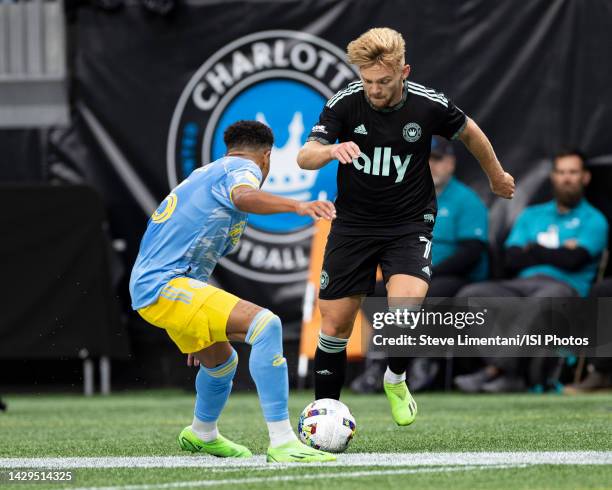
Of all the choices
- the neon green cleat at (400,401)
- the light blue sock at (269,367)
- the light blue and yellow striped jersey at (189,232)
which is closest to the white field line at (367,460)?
the light blue sock at (269,367)

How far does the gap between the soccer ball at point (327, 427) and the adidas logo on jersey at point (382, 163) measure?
1.29m

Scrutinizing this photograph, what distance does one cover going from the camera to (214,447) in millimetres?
6078

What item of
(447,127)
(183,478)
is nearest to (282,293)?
(447,127)

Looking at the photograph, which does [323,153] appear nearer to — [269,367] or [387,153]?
[387,153]

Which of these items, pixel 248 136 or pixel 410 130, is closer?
pixel 248 136

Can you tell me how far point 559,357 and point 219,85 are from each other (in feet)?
13.5

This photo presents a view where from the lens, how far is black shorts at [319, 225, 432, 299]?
6746mm

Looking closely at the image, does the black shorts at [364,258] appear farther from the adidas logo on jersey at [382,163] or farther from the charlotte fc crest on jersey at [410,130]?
the charlotte fc crest on jersey at [410,130]

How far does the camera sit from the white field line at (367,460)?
532 cm

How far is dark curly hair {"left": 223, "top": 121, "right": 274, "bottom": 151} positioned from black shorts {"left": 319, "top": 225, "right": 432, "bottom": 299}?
40.4 inches

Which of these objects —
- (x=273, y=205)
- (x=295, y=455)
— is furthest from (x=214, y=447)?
(x=273, y=205)

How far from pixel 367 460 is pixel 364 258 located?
1.53 m

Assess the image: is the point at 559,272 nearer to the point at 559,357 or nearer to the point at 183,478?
the point at 559,357

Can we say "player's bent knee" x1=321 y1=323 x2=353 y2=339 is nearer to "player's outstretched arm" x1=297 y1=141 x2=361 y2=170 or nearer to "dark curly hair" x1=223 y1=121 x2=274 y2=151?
"player's outstretched arm" x1=297 y1=141 x2=361 y2=170
